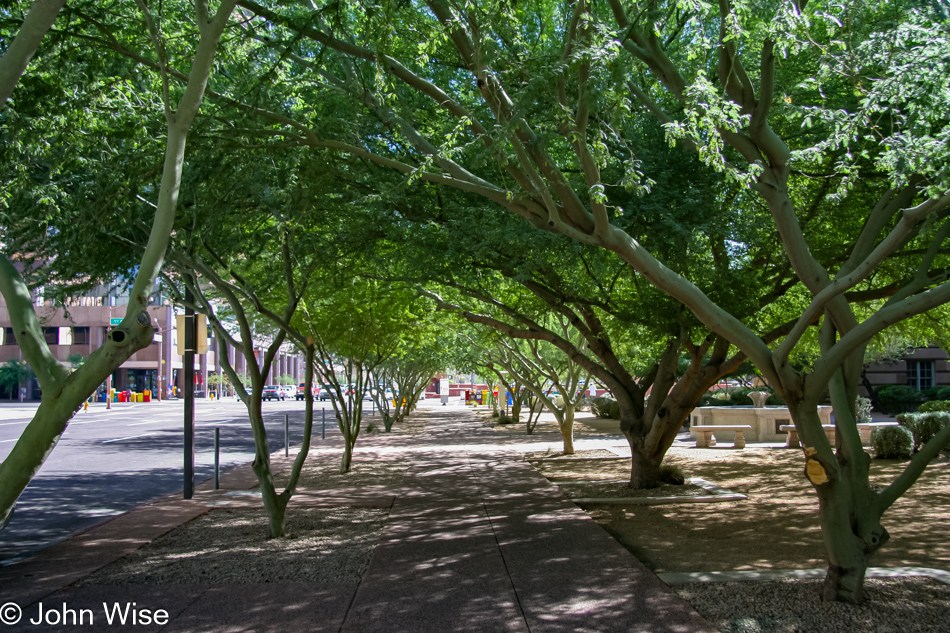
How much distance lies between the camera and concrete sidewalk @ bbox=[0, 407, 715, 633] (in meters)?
5.53

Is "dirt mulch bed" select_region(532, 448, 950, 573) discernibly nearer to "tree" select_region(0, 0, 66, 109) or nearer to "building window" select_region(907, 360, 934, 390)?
"tree" select_region(0, 0, 66, 109)

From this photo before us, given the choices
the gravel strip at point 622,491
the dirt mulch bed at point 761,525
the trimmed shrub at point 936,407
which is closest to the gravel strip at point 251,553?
the dirt mulch bed at point 761,525

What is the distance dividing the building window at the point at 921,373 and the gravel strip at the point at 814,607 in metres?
43.2

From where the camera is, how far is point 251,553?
796 cm

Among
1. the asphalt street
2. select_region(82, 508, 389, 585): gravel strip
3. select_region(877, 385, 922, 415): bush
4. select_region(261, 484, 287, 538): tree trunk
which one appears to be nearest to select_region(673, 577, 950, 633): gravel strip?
select_region(82, 508, 389, 585): gravel strip

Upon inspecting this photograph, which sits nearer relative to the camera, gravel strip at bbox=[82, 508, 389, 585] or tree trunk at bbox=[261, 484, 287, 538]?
gravel strip at bbox=[82, 508, 389, 585]

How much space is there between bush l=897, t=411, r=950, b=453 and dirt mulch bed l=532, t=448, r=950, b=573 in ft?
4.05

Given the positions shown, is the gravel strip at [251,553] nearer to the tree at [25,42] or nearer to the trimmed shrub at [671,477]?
the tree at [25,42]

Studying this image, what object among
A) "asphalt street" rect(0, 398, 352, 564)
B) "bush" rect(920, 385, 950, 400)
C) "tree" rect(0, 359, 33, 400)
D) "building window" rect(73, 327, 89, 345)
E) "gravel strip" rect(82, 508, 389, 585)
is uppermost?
"building window" rect(73, 327, 89, 345)

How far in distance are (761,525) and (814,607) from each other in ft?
14.1

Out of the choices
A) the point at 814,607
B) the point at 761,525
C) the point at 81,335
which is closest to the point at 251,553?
the point at 814,607

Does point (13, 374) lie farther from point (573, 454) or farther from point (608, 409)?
point (573, 454)

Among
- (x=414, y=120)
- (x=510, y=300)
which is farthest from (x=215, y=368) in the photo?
(x=414, y=120)

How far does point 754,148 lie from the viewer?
7.36 meters
